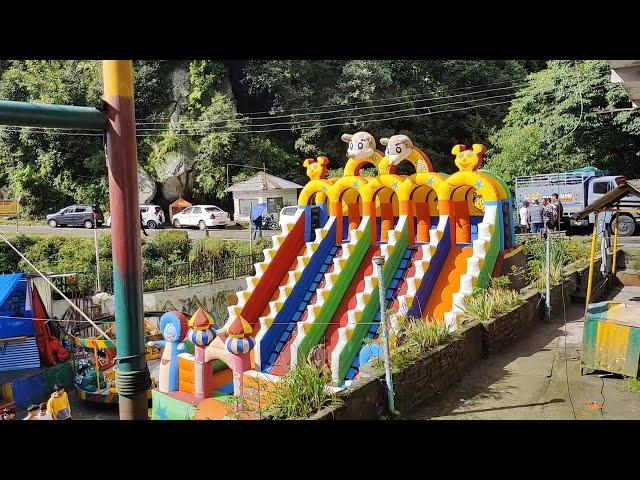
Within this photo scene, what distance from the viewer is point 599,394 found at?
254 inches

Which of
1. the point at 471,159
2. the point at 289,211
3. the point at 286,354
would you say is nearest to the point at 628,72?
the point at 471,159

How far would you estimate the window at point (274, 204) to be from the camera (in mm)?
29542

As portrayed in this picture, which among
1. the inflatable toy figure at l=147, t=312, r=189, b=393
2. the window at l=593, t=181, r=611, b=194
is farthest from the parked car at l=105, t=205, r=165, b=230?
the window at l=593, t=181, r=611, b=194

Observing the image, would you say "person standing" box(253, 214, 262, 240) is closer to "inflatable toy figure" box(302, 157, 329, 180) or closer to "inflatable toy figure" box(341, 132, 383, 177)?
"inflatable toy figure" box(302, 157, 329, 180)

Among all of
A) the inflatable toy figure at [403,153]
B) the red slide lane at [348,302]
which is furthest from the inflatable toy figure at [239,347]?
the inflatable toy figure at [403,153]

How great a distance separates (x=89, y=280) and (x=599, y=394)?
18.4 m

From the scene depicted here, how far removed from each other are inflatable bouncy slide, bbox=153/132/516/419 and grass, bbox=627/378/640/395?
8.82 feet

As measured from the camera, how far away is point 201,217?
2905cm

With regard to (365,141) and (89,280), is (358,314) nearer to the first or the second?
(365,141)

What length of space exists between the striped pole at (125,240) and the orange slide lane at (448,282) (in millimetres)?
8831

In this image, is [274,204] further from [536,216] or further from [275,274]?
[275,274]

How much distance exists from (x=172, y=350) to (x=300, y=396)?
256 inches

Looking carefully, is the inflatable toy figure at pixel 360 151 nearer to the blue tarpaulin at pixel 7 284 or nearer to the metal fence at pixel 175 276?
the metal fence at pixel 175 276

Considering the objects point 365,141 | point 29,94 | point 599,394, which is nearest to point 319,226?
point 365,141
